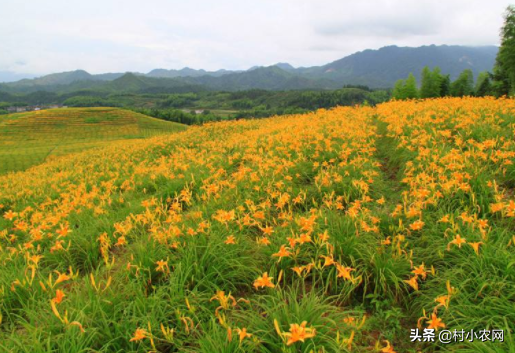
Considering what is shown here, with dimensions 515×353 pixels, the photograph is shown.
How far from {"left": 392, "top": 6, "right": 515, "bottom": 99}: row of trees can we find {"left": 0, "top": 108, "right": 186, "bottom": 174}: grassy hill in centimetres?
4899

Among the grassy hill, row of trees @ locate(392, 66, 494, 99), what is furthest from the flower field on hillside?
the grassy hill

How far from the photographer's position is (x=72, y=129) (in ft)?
216

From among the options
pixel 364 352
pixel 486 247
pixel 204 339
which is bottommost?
pixel 364 352

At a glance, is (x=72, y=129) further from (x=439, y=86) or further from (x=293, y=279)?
(x=293, y=279)

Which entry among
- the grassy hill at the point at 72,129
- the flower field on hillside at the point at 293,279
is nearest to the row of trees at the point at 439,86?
the flower field on hillside at the point at 293,279

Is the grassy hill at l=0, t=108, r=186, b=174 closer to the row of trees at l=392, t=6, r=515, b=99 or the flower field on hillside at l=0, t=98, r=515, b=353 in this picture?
the flower field on hillside at l=0, t=98, r=515, b=353

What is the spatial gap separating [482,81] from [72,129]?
273 ft

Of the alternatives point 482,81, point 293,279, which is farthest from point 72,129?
point 482,81

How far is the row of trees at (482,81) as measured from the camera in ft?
107

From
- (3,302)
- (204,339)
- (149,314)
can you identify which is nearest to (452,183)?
(204,339)

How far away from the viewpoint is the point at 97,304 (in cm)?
245

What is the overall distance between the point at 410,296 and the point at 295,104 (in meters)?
159

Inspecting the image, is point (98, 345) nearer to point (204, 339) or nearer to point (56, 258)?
point (204, 339)

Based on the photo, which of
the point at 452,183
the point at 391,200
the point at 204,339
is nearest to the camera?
the point at 204,339
